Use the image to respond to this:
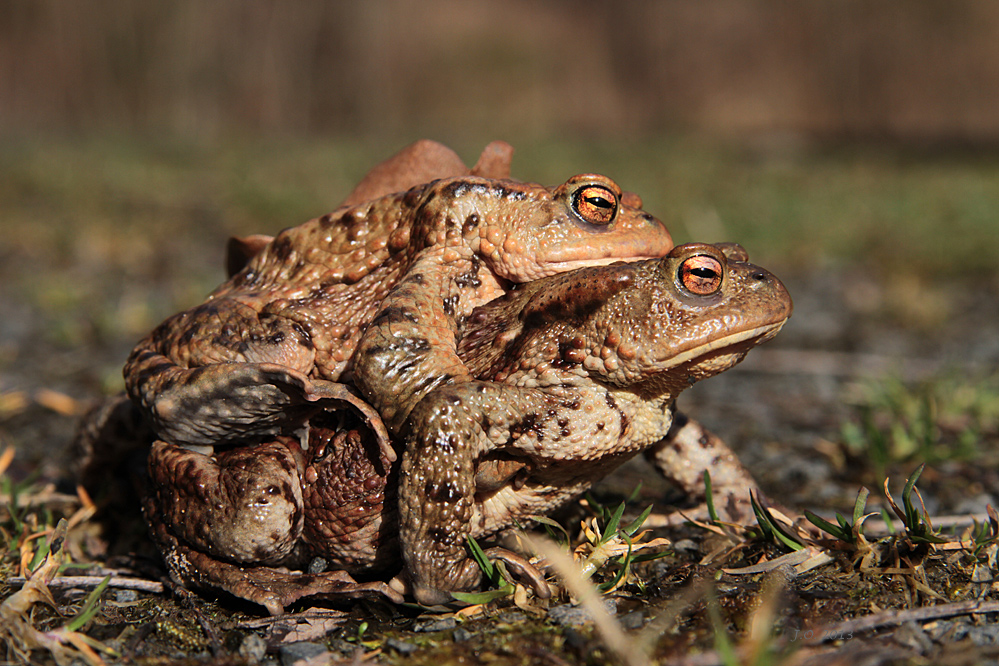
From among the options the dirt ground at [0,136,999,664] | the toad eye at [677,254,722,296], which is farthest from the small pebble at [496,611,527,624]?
the toad eye at [677,254,722,296]

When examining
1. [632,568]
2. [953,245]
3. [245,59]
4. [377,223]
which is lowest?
[953,245]

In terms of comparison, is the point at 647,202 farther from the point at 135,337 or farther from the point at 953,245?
the point at 135,337

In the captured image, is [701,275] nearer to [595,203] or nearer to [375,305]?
[595,203]

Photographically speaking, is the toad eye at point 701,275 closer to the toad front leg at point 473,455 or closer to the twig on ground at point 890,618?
the toad front leg at point 473,455

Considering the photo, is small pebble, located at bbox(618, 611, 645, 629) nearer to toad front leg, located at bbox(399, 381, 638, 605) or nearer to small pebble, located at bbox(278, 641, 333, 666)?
toad front leg, located at bbox(399, 381, 638, 605)

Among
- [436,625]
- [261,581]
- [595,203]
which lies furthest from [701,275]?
[261,581]

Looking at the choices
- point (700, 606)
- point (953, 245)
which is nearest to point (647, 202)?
point (953, 245)

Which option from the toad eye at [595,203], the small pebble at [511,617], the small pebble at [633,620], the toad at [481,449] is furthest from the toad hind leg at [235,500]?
the toad eye at [595,203]
